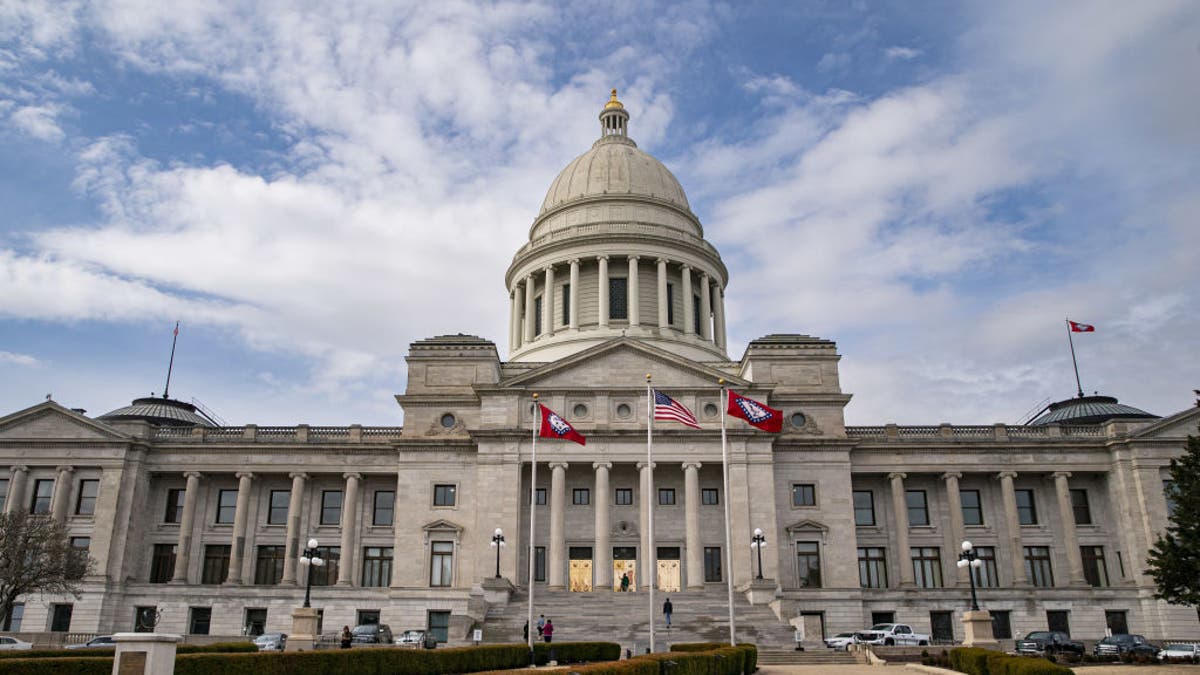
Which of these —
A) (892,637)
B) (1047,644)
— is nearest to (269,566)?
(892,637)

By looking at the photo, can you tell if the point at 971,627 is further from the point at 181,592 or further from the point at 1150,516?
the point at 181,592

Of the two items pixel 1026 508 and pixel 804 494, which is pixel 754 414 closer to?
pixel 804 494

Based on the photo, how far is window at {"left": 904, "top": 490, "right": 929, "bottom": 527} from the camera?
55.4 m

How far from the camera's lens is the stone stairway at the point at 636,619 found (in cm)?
4112

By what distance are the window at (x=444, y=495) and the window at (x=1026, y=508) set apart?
33000 mm

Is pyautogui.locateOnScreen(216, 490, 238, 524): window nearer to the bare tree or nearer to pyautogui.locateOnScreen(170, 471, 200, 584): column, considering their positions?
pyautogui.locateOnScreen(170, 471, 200, 584): column

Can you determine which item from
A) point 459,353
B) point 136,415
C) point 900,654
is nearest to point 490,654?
point 900,654

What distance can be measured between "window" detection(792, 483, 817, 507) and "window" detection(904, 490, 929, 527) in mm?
6681

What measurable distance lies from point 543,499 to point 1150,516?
3369 cm

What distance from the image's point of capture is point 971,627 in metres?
33.6

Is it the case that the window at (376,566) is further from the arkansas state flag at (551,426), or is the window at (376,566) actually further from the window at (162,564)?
the arkansas state flag at (551,426)

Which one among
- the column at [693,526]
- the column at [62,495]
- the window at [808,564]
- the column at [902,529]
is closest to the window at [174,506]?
the column at [62,495]

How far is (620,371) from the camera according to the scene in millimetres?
52969

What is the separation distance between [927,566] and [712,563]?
1316cm
